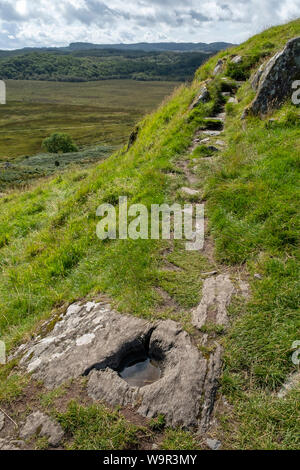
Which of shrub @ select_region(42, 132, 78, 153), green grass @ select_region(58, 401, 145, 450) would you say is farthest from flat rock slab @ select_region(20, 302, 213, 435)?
shrub @ select_region(42, 132, 78, 153)

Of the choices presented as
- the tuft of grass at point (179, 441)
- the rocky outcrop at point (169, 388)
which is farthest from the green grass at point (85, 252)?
the tuft of grass at point (179, 441)

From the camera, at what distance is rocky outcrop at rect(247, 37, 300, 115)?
35.8 feet

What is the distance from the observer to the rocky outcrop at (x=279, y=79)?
1091 cm

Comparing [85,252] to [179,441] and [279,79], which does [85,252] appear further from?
[279,79]

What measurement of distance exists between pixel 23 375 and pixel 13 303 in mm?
2318

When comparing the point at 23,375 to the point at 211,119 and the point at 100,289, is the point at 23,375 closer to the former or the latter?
the point at 100,289

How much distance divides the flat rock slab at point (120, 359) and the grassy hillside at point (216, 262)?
282 mm

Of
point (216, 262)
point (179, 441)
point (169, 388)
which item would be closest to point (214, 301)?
point (216, 262)

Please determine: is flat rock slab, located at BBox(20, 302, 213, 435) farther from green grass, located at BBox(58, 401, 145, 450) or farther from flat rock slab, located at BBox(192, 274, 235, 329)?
flat rock slab, located at BBox(192, 274, 235, 329)

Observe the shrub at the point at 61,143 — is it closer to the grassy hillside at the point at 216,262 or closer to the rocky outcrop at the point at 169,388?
the grassy hillside at the point at 216,262

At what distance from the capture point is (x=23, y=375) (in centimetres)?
482

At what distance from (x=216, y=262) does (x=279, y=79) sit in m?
8.35

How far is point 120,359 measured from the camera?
16.1ft
